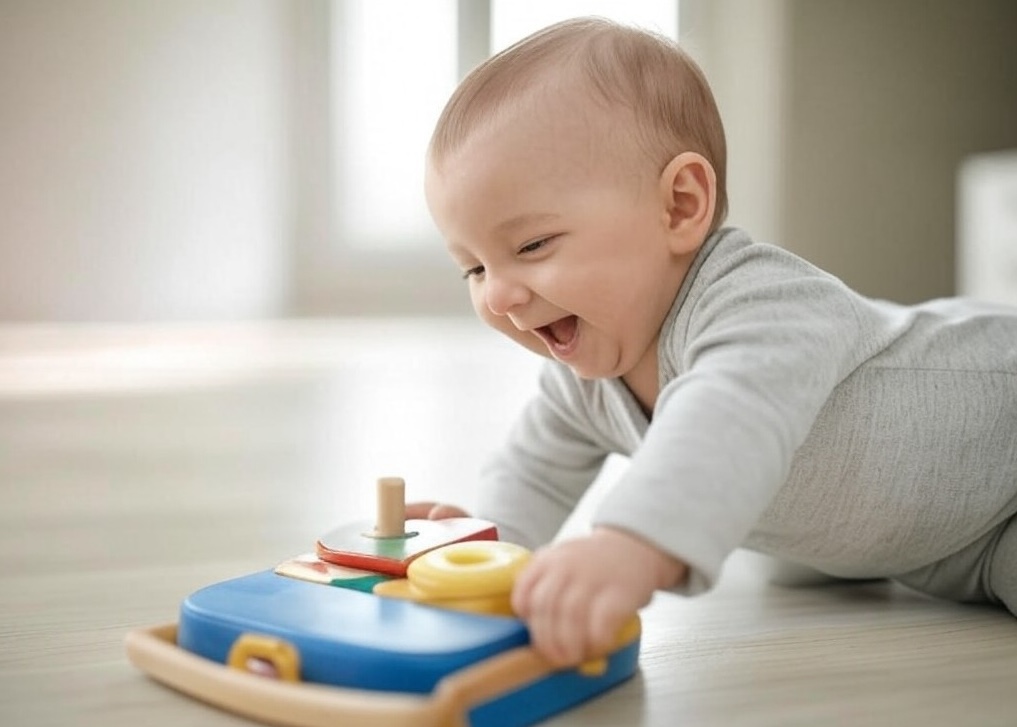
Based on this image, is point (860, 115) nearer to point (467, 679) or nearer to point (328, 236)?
point (328, 236)

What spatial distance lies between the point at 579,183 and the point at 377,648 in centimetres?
33

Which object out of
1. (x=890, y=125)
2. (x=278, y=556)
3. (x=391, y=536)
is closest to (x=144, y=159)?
(x=890, y=125)

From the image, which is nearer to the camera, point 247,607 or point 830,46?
point 247,607

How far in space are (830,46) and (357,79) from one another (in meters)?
1.64

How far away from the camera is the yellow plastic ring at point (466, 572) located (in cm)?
61

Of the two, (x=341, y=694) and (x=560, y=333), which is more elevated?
(x=560, y=333)

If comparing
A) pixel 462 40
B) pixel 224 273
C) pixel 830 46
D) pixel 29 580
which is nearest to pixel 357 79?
pixel 462 40

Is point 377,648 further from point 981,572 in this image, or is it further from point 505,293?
point 981,572

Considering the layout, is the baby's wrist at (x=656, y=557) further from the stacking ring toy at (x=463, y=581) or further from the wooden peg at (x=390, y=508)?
the wooden peg at (x=390, y=508)

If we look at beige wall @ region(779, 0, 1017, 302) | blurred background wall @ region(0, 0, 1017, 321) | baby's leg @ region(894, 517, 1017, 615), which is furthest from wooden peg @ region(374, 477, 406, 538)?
beige wall @ region(779, 0, 1017, 302)

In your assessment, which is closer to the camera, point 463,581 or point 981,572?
point 463,581

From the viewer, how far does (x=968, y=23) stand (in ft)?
12.2

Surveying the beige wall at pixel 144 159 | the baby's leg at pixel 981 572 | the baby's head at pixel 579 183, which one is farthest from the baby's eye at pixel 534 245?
the beige wall at pixel 144 159

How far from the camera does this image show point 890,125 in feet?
12.4
